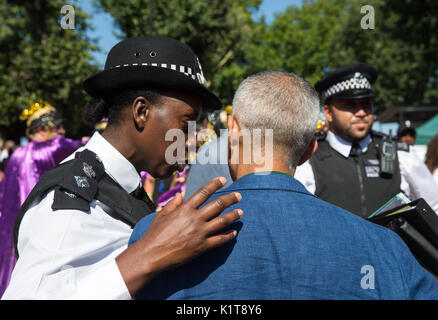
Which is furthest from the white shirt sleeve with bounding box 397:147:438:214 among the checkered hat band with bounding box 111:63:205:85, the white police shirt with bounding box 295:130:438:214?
the checkered hat band with bounding box 111:63:205:85

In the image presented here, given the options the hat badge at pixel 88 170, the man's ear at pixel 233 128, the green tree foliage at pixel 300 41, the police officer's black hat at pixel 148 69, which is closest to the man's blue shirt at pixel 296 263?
the man's ear at pixel 233 128

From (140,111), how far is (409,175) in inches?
95.1

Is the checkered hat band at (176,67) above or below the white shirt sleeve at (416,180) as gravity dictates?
above

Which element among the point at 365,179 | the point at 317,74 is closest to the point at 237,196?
the point at 365,179

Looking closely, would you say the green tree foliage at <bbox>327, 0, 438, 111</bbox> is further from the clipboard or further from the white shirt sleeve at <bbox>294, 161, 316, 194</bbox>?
the clipboard

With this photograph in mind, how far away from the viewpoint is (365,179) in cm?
339

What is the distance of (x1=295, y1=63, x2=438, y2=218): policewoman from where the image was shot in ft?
10.9

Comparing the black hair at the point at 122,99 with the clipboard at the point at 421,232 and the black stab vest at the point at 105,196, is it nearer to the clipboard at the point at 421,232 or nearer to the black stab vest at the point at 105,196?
the black stab vest at the point at 105,196

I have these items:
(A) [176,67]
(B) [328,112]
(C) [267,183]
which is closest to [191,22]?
(B) [328,112]

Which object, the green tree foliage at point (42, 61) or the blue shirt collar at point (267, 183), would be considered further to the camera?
the green tree foliage at point (42, 61)

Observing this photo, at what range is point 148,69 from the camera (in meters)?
1.81

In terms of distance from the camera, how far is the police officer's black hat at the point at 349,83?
353 centimetres

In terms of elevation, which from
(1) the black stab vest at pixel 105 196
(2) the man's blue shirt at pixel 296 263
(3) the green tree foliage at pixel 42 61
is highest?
A: (3) the green tree foliage at pixel 42 61

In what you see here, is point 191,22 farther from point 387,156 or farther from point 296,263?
point 296,263
